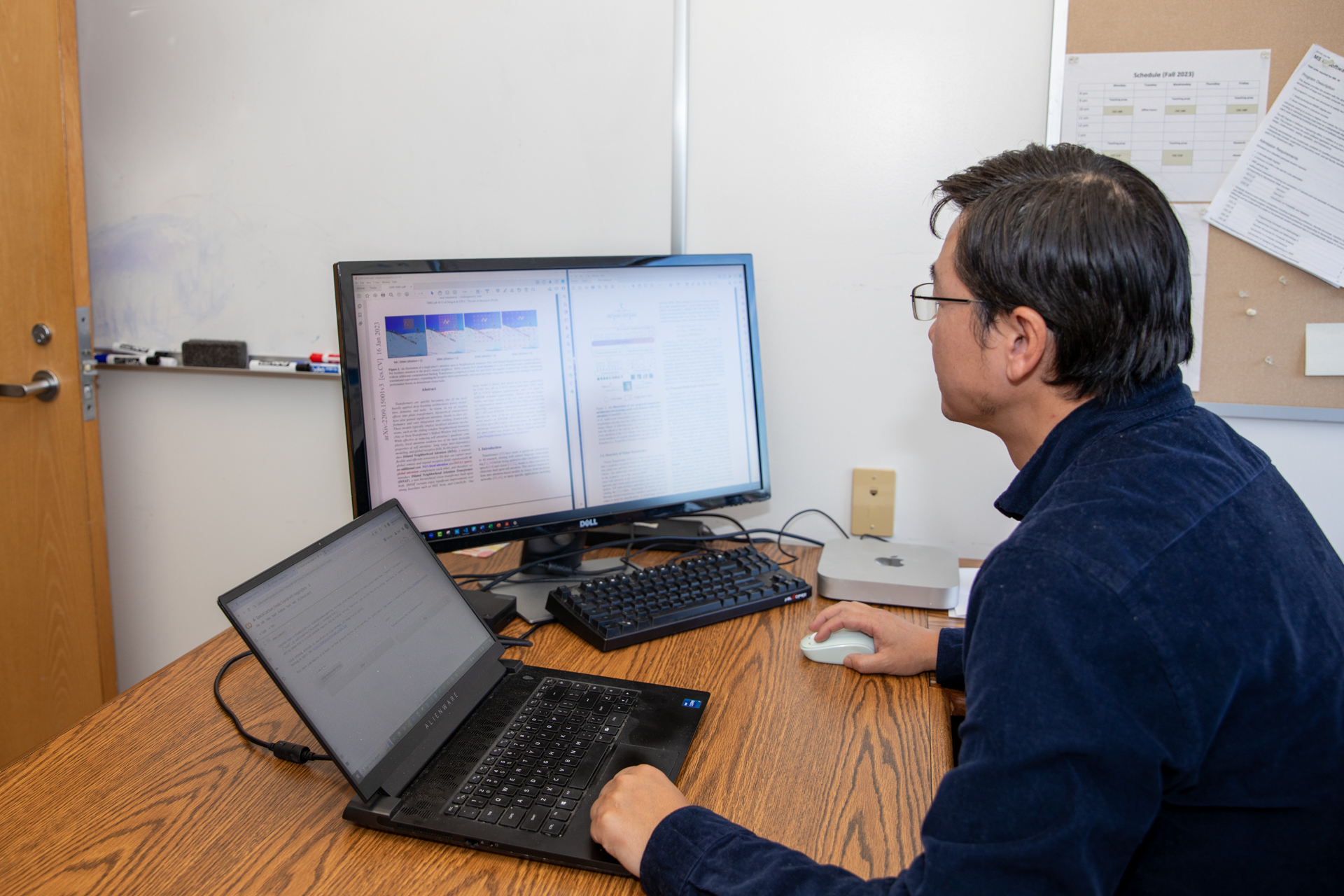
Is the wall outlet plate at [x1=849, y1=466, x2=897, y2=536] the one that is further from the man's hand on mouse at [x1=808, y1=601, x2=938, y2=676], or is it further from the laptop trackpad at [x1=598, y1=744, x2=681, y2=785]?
the laptop trackpad at [x1=598, y1=744, x2=681, y2=785]

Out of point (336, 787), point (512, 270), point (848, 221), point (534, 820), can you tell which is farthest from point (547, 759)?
point (848, 221)

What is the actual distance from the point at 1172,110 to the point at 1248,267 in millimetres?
271

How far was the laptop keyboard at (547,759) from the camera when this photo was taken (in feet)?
2.35

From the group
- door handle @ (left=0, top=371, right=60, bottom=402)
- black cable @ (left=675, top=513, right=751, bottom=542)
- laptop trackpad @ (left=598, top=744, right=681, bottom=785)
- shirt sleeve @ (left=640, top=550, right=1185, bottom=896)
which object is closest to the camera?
shirt sleeve @ (left=640, top=550, right=1185, bottom=896)

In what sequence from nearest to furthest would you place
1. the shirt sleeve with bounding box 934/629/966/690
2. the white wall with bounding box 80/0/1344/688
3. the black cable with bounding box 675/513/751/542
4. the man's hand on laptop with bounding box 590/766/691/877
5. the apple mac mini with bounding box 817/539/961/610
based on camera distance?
the man's hand on laptop with bounding box 590/766/691/877, the shirt sleeve with bounding box 934/629/966/690, the apple mac mini with bounding box 817/539/961/610, the white wall with bounding box 80/0/1344/688, the black cable with bounding box 675/513/751/542

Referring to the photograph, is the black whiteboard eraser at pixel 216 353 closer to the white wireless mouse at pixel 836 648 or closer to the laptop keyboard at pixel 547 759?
the laptop keyboard at pixel 547 759

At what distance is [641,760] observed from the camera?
0.78m

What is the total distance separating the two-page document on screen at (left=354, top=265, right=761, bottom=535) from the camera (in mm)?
1103

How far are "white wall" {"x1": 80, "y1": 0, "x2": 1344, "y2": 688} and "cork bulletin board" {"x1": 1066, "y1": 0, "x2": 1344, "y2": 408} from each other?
2.9 inches

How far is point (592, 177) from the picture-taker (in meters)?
1.43

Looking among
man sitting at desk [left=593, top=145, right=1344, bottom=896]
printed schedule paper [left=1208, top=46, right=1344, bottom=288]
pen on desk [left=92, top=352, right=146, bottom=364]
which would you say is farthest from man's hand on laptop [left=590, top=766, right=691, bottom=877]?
pen on desk [left=92, top=352, right=146, bottom=364]

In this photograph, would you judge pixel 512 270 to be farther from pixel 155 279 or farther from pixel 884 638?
pixel 155 279

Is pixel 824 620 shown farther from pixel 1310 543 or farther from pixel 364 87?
pixel 364 87

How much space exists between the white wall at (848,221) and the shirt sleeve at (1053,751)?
2.87ft
